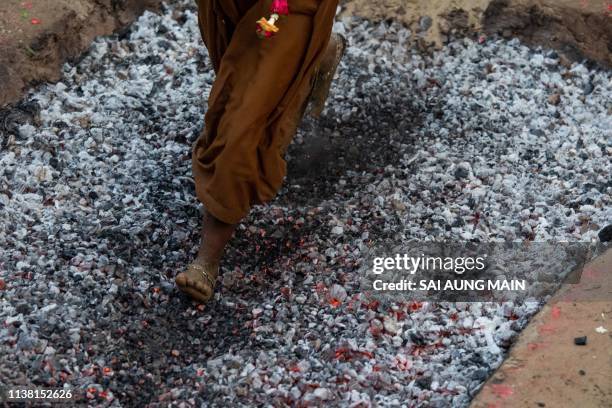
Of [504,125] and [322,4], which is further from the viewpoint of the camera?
[504,125]

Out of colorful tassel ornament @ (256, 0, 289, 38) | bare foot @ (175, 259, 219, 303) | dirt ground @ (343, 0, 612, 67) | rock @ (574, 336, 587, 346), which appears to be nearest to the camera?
colorful tassel ornament @ (256, 0, 289, 38)

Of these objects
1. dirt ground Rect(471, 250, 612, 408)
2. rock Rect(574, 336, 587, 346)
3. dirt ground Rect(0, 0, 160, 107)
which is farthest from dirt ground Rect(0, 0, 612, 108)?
rock Rect(574, 336, 587, 346)

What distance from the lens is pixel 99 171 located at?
4289 millimetres

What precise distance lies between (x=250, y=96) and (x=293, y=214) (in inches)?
35.4

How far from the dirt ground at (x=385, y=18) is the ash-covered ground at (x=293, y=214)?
0.31ft

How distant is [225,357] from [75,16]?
2261 mm

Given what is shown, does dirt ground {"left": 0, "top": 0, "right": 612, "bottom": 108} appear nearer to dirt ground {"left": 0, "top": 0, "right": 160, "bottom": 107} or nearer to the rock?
dirt ground {"left": 0, "top": 0, "right": 160, "bottom": 107}

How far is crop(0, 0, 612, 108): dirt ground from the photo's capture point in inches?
182

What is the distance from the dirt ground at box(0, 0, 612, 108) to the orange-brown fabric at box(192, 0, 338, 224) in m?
1.34

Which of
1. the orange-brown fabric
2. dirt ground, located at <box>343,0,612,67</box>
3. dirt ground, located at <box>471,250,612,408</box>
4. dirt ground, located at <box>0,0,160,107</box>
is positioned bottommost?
dirt ground, located at <box>471,250,612,408</box>

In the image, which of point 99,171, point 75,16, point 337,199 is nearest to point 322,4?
point 337,199

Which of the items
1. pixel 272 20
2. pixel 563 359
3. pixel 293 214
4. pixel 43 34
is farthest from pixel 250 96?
pixel 43 34

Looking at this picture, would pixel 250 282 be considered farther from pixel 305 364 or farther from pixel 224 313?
pixel 305 364

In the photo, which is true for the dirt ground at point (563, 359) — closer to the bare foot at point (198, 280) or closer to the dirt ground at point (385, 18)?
the bare foot at point (198, 280)
